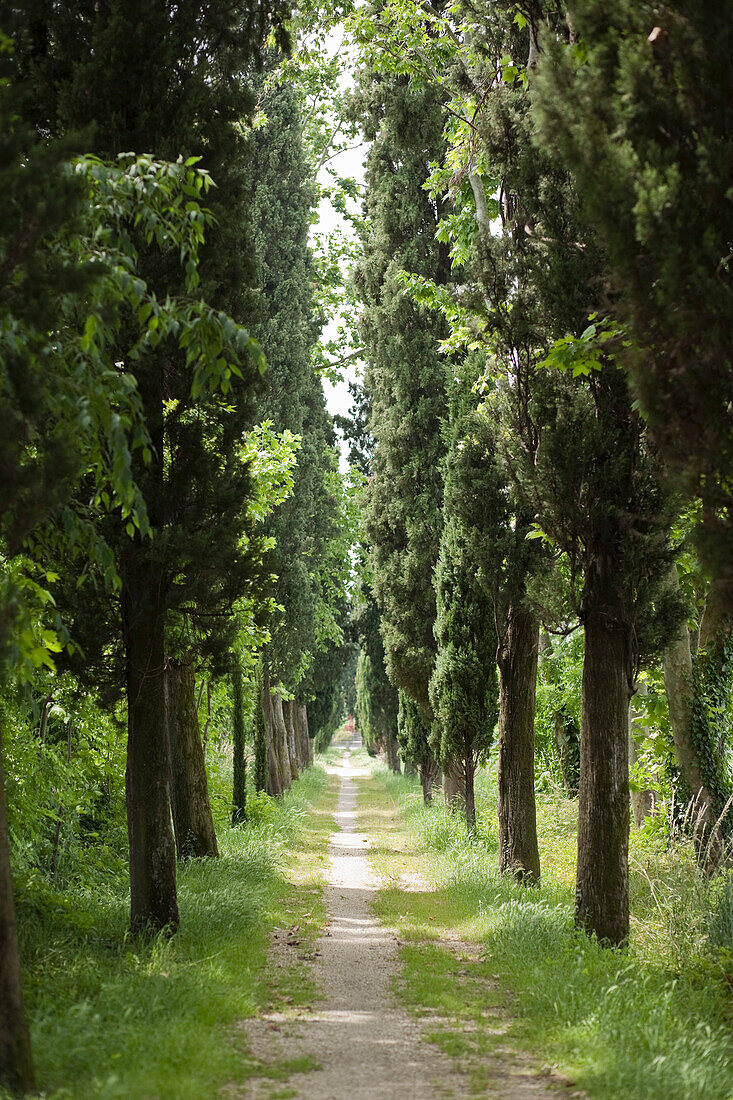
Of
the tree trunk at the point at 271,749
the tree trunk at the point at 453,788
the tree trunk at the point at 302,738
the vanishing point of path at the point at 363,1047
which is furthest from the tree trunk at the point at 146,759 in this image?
the tree trunk at the point at 302,738

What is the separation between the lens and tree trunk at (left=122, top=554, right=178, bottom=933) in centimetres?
735

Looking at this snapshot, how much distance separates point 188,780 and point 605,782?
18.7ft

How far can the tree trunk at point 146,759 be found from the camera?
24.1 feet

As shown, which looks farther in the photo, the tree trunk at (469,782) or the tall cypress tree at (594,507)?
the tree trunk at (469,782)

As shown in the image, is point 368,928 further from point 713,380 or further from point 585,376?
point 713,380

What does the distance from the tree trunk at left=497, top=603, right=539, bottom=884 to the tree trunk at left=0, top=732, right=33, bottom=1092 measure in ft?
21.9

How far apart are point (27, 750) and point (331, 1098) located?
405cm

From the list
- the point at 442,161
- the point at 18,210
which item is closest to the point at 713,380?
the point at 18,210

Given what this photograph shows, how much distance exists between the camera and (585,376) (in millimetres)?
7727

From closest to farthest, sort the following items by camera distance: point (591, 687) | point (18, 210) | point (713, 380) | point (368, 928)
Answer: point (18, 210)
point (713, 380)
point (591, 687)
point (368, 928)

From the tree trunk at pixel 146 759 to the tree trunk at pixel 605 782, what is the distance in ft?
10.9

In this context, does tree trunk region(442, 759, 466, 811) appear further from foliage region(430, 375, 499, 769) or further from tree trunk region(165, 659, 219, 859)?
tree trunk region(165, 659, 219, 859)

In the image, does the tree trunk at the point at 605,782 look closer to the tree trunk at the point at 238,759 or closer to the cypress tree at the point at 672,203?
the cypress tree at the point at 672,203

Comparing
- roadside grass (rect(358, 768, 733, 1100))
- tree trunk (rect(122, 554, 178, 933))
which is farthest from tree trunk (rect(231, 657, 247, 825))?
tree trunk (rect(122, 554, 178, 933))
